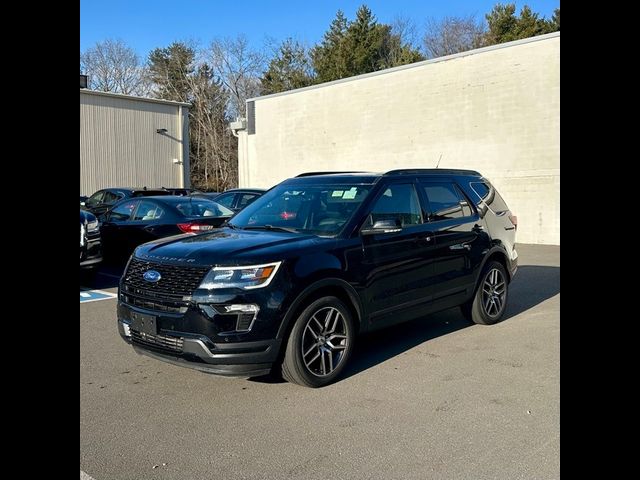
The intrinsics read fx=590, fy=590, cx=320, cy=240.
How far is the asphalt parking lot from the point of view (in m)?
3.44

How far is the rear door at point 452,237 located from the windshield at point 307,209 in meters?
0.96

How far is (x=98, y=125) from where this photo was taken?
28750 mm

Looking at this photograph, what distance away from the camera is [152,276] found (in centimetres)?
467

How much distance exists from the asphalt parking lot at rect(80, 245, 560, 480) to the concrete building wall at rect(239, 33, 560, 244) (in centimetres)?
1072

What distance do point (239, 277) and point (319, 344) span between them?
91 centimetres

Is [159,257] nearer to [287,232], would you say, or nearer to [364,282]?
[287,232]

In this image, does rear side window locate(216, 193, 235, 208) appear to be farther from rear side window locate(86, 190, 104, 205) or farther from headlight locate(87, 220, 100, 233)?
headlight locate(87, 220, 100, 233)

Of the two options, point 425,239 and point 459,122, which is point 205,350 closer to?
point 425,239

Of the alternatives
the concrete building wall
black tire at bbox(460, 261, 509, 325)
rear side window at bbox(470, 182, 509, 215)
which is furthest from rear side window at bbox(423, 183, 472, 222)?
the concrete building wall

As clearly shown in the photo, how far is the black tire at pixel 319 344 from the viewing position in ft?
15.1

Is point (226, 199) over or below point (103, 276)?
over

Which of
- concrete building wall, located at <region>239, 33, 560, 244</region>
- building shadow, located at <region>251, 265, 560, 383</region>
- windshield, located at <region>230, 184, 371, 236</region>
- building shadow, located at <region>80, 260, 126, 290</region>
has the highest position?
concrete building wall, located at <region>239, 33, 560, 244</region>

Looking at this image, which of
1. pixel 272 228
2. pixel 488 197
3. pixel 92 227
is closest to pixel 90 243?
pixel 92 227
